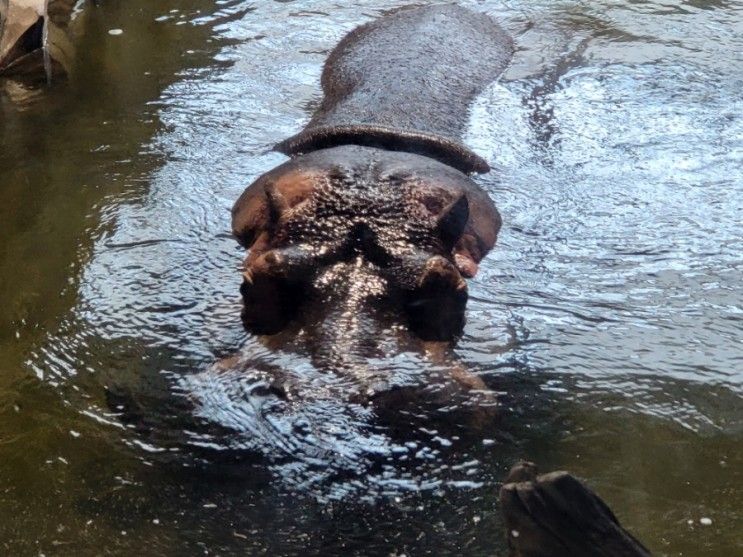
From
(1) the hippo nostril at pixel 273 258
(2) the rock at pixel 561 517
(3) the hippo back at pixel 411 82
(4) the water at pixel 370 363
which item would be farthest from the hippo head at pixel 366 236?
(2) the rock at pixel 561 517

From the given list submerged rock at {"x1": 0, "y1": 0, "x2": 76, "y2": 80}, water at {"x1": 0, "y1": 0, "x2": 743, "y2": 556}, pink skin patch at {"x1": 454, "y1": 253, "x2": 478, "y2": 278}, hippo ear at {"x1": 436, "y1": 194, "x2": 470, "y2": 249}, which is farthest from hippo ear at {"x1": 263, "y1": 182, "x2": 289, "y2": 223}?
submerged rock at {"x1": 0, "y1": 0, "x2": 76, "y2": 80}

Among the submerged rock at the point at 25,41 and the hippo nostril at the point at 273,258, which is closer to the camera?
the hippo nostril at the point at 273,258

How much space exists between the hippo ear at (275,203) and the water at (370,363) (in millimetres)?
402

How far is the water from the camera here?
11.4 ft

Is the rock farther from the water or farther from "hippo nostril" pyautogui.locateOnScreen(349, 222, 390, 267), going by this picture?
"hippo nostril" pyautogui.locateOnScreen(349, 222, 390, 267)

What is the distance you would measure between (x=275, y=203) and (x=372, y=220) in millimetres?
482

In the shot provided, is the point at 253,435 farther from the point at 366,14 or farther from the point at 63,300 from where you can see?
the point at 366,14

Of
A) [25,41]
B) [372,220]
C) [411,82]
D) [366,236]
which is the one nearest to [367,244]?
[366,236]

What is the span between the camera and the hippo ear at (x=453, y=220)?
4676mm

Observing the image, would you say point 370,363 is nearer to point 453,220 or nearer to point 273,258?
point 273,258

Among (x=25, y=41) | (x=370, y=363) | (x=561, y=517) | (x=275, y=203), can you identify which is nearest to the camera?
(x=561, y=517)

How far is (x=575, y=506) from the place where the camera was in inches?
102

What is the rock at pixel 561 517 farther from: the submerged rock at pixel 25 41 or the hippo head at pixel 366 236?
the submerged rock at pixel 25 41

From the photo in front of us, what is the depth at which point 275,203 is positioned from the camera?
15.8 ft
